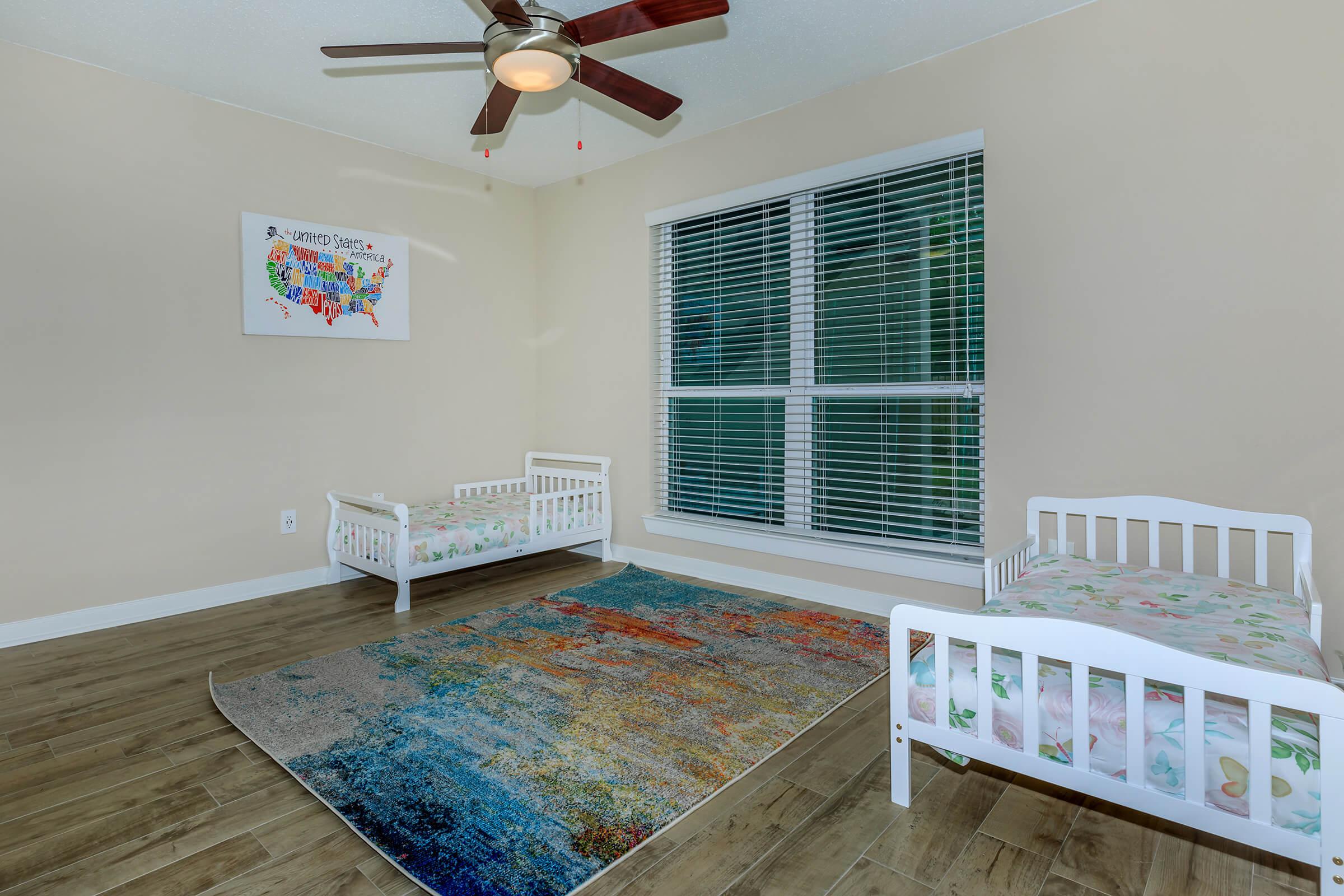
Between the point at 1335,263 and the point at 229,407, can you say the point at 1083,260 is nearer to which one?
the point at 1335,263

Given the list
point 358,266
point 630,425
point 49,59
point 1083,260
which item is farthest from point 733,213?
point 49,59

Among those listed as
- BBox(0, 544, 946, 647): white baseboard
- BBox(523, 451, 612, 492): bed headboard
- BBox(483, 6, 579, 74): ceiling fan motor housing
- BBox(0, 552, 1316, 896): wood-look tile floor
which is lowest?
BBox(0, 552, 1316, 896): wood-look tile floor

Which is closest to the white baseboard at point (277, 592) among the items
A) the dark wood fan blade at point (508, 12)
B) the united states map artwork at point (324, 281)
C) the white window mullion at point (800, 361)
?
the white window mullion at point (800, 361)

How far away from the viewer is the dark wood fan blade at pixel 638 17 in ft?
6.49

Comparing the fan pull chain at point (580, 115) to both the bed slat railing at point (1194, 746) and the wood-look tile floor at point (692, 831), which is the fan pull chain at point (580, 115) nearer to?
the wood-look tile floor at point (692, 831)

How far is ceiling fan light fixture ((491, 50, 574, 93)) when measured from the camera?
7.00 feet

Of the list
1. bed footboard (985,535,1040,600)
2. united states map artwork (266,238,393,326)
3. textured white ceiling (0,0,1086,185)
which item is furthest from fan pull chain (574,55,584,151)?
bed footboard (985,535,1040,600)

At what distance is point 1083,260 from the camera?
8.88ft

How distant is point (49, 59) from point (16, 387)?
1.40 meters

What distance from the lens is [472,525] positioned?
366 centimetres

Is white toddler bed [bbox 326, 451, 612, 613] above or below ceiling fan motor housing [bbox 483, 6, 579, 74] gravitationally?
below

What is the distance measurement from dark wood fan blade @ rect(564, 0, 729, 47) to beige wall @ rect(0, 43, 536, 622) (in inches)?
92.9

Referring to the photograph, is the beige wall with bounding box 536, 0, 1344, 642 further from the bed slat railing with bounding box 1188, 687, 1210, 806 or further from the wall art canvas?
the wall art canvas

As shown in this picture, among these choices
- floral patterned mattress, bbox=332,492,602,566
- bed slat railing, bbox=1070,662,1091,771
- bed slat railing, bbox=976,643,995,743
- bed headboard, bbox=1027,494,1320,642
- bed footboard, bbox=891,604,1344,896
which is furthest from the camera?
floral patterned mattress, bbox=332,492,602,566
